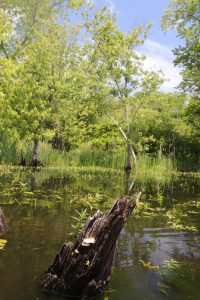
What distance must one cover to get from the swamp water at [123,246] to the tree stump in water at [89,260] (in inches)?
6.8

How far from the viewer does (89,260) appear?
351 centimetres

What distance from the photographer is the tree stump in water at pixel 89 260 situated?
3445 millimetres

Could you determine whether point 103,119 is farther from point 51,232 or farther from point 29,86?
point 51,232

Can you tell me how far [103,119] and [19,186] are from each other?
17.9 m

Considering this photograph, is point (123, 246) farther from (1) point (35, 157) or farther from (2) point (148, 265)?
(1) point (35, 157)

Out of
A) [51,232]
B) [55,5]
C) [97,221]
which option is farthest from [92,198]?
[55,5]

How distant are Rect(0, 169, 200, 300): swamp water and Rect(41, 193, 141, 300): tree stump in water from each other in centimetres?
17

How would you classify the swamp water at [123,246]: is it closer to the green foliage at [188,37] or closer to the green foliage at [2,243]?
the green foliage at [2,243]

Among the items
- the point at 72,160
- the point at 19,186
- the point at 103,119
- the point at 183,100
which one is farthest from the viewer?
the point at 183,100

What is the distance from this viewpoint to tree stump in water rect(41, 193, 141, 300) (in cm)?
345

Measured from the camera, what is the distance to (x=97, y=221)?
364cm

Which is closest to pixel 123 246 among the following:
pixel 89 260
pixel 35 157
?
pixel 89 260

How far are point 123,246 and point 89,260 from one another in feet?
5.85

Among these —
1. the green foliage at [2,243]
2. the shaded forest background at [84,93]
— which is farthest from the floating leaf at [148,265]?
the shaded forest background at [84,93]
